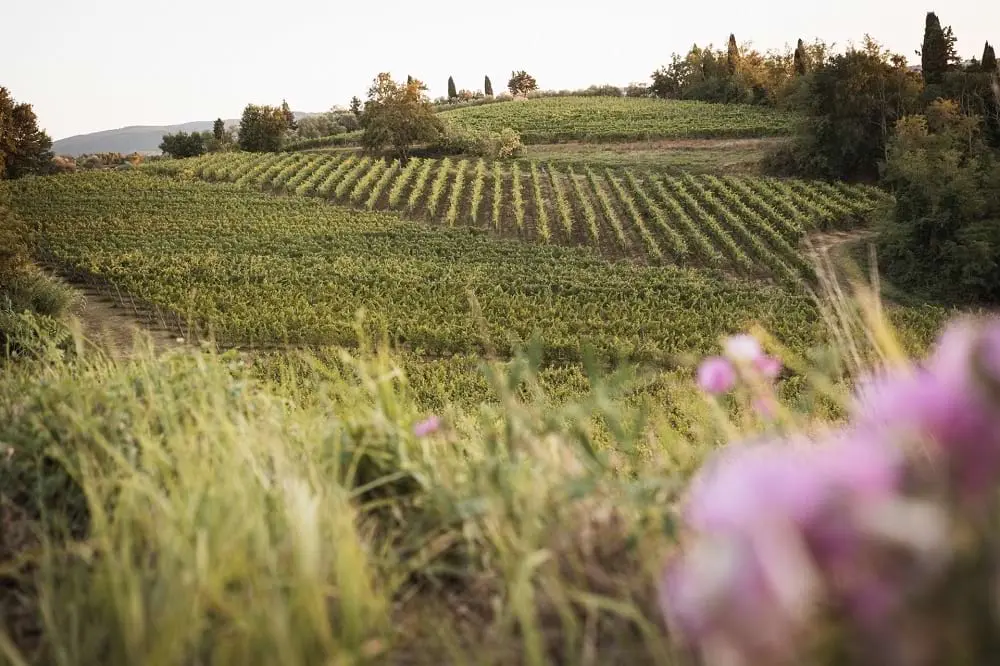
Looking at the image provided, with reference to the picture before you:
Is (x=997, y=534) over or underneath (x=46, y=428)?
over

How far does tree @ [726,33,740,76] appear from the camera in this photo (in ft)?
211

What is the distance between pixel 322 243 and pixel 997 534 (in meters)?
26.8

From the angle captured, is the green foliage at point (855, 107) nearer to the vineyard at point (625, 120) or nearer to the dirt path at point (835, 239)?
the dirt path at point (835, 239)

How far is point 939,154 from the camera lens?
24.6 m

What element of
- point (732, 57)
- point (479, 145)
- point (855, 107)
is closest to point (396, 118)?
point (479, 145)

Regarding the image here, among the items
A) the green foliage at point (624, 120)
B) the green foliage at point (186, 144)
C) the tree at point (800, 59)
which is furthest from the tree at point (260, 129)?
the tree at point (800, 59)

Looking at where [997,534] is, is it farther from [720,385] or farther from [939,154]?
[939,154]

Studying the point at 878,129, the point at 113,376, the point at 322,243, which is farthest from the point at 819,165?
the point at 113,376

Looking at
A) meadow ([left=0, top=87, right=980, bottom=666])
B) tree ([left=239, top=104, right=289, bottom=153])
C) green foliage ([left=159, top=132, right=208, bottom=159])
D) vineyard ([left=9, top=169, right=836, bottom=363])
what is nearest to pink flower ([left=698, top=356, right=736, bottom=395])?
meadow ([left=0, top=87, right=980, bottom=666])

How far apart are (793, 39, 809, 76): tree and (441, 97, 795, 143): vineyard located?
658cm

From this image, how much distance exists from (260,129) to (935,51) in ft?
152

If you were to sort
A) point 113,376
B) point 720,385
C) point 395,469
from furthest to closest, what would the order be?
point 113,376
point 395,469
point 720,385

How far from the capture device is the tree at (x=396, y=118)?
4434cm

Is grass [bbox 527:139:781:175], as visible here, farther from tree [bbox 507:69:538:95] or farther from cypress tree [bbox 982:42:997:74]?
tree [bbox 507:69:538:95]
